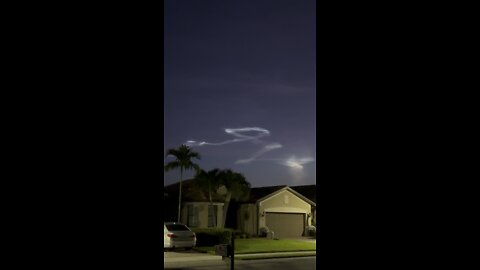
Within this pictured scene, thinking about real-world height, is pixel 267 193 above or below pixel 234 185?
below

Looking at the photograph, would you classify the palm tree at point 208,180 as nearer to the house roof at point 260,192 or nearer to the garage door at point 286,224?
the house roof at point 260,192

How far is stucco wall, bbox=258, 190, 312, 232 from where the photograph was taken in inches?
1296

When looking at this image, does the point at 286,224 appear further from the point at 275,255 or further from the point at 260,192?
the point at 275,255

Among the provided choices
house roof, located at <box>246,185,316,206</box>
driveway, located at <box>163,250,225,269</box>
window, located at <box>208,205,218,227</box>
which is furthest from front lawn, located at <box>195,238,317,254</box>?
house roof, located at <box>246,185,316,206</box>

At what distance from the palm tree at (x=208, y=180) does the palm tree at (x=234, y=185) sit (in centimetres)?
37

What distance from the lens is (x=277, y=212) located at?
3366 cm

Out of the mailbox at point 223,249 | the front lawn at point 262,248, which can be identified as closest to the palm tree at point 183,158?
the front lawn at point 262,248

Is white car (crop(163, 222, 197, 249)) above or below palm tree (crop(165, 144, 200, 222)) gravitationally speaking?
below

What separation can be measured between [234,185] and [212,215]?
102 inches

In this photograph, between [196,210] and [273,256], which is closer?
[273,256]

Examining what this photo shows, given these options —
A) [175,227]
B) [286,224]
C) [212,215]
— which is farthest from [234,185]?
[175,227]

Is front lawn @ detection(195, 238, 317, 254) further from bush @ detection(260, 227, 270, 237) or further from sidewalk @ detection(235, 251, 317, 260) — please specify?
bush @ detection(260, 227, 270, 237)
